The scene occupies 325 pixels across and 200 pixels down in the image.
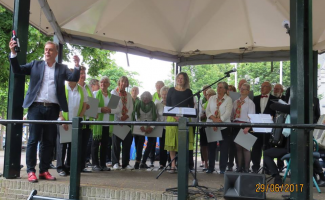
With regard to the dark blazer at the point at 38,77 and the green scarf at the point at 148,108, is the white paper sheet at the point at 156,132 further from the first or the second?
the dark blazer at the point at 38,77

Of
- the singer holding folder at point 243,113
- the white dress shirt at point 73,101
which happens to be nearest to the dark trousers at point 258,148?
the singer holding folder at point 243,113

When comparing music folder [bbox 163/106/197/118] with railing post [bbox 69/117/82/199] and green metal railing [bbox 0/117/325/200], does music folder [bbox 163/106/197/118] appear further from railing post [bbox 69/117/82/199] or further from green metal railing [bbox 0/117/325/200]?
railing post [bbox 69/117/82/199]

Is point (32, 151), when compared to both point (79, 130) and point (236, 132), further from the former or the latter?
point (236, 132)

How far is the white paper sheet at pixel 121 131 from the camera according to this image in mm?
6535

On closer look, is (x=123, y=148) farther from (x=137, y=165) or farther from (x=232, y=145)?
(x=232, y=145)

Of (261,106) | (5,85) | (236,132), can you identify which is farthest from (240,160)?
(5,85)

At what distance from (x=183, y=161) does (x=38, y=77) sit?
246 centimetres

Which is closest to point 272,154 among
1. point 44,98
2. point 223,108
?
point 223,108

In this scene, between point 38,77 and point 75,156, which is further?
point 38,77

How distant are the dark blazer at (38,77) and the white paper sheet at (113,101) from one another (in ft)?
5.59

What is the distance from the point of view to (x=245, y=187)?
3.65 metres

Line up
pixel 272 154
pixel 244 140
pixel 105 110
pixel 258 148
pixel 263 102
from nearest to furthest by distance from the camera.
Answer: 1. pixel 272 154
2. pixel 244 140
3. pixel 105 110
4. pixel 258 148
5. pixel 263 102

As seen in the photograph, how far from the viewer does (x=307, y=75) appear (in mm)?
3777

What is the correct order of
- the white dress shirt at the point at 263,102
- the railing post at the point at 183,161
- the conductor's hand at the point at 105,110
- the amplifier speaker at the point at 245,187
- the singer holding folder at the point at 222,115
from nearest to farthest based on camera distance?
the railing post at the point at 183,161 < the amplifier speaker at the point at 245,187 < the singer holding folder at the point at 222,115 < the conductor's hand at the point at 105,110 < the white dress shirt at the point at 263,102
